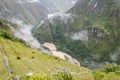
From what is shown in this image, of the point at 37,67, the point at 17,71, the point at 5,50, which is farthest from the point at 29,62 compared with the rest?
the point at 5,50

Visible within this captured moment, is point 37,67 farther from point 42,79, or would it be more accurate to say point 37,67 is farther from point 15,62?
point 42,79

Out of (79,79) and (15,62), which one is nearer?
(79,79)

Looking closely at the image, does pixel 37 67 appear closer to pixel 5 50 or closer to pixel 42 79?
pixel 5 50

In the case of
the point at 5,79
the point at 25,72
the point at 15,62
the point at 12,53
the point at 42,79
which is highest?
the point at 12,53

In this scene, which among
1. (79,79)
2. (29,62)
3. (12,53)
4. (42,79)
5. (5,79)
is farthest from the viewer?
(12,53)

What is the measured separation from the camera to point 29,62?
14125cm

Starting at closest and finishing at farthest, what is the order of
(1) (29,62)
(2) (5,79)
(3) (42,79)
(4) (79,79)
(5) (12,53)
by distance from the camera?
(3) (42,79), (2) (5,79), (4) (79,79), (1) (29,62), (5) (12,53)

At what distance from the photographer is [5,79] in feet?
337

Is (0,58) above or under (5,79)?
above

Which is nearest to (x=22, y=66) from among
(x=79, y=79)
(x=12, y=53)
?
(x=79, y=79)

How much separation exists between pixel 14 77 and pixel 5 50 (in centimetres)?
6284

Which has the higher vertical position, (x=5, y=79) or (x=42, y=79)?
(x=5, y=79)

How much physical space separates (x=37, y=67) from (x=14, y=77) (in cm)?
2912

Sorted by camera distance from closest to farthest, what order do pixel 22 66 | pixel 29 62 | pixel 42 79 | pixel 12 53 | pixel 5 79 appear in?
pixel 42 79, pixel 5 79, pixel 22 66, pixel 29 62, pixel 12 53
